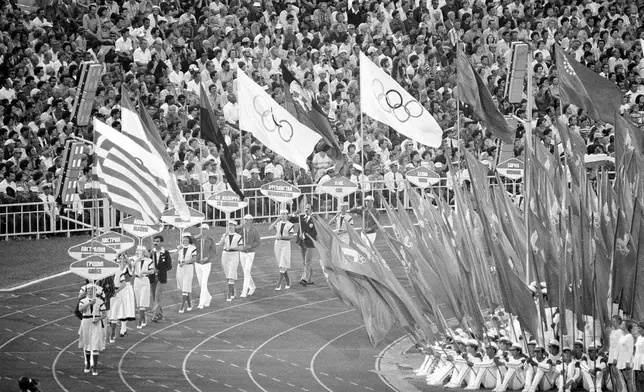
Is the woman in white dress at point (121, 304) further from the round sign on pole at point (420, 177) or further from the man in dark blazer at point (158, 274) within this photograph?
the round sign on pole at point (420, 177)

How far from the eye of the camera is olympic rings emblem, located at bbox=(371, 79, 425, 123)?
121 ft

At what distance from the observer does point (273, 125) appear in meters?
36.5

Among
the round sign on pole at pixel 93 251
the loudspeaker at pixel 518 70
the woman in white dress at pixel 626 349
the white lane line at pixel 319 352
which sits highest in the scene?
the loudspeaker at pixel 518 70

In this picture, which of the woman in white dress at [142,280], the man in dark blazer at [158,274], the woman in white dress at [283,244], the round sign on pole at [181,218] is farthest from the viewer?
the woman in white dress at [283,244]

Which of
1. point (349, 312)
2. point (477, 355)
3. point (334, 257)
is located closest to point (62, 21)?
point (349, 312)

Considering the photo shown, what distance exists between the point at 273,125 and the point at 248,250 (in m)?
Answer: 3.05

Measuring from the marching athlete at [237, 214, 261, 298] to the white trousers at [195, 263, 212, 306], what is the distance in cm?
108

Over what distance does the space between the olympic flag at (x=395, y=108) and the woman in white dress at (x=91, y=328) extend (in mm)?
8477

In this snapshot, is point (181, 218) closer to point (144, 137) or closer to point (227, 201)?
point (227, 201)

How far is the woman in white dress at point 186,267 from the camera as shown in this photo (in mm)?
36000

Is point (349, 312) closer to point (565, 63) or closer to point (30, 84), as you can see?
point (565, 63)

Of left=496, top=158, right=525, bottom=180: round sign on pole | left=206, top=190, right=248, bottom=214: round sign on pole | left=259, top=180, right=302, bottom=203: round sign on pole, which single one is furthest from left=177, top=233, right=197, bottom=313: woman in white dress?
left=496, top=158, right=525, bottom=180: round sign on pole

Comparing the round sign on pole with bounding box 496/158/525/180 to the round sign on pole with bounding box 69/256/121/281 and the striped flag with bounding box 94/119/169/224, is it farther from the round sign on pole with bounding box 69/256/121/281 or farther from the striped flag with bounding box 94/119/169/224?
the round sign on pole with bounding box 69/256/121/281

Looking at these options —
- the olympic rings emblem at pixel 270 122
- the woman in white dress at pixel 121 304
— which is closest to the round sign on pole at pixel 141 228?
the woman in white dress at pixel 121 304
